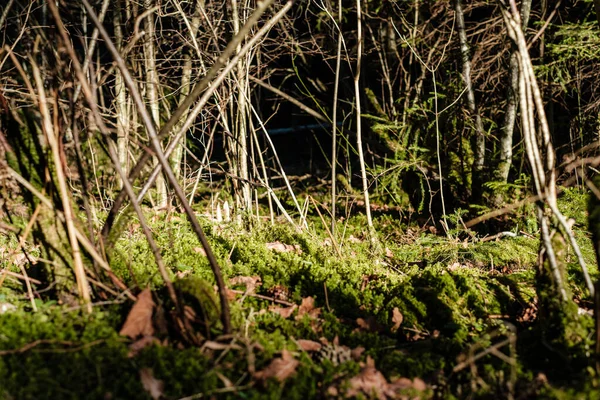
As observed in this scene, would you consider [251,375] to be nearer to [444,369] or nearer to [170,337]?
[170,337]

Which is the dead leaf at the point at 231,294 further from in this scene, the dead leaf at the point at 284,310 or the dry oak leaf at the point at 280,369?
the dry oak leaf at the point at 280,369

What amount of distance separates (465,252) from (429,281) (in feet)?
4.31

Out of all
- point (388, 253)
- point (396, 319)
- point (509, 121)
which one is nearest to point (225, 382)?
point (396, 319)

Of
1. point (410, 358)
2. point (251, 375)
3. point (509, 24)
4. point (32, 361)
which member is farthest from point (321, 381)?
point (509, 24)

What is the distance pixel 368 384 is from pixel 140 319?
39.6 inches

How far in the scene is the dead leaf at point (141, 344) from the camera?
200 cm

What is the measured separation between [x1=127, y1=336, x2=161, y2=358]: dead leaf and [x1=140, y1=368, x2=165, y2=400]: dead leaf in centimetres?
16

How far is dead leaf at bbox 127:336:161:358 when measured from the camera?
6.55ft

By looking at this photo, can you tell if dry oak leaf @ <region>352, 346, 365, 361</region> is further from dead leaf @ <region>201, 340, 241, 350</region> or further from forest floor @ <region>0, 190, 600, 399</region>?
dead leaf @ <region>201, 340, 241, 350</region>

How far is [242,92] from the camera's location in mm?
4129

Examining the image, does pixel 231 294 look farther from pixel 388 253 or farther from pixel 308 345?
pixel 388 253

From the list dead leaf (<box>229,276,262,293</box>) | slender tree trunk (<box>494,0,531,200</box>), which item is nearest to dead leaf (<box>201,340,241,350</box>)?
dead leaf (<box>229,276,262,293</box>)

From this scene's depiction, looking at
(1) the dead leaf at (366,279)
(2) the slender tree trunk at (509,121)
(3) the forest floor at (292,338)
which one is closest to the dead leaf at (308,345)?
(3) the forest floor at (292,338)

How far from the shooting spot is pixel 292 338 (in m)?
2.22
